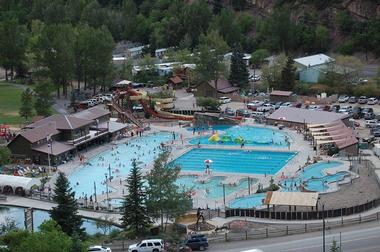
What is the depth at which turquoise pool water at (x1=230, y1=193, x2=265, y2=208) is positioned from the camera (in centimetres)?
3781

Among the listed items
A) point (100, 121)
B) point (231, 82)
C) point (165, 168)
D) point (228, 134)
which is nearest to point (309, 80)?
point (231, 82)

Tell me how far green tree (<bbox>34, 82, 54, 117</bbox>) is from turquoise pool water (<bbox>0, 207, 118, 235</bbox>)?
61.2ft

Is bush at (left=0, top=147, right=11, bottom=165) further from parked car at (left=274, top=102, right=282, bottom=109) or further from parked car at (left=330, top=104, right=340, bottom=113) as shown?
parked car at (left=330, top=104, right=340, bottom=113)

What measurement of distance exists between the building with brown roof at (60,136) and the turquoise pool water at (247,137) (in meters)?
6.94

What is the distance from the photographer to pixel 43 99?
58.2 meters

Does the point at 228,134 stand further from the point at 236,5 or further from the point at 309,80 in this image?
the point at 236,5

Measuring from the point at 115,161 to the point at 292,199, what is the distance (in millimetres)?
16891

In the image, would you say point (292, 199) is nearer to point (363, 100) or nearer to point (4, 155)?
point (4, 155)

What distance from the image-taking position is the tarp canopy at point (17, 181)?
4128 cm

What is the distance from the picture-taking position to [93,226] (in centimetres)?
3609

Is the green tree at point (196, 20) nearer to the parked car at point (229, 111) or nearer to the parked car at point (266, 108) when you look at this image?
the parked car at point (266, 108)

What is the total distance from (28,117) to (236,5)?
4604 cm

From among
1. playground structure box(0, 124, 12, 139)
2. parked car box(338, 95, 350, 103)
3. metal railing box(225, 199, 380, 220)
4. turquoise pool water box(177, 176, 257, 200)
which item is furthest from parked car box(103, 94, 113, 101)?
metal railing box(225, 199, 380, 220)

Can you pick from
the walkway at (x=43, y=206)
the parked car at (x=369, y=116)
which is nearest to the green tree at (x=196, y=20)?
the parked car at (x=369, y=116)
